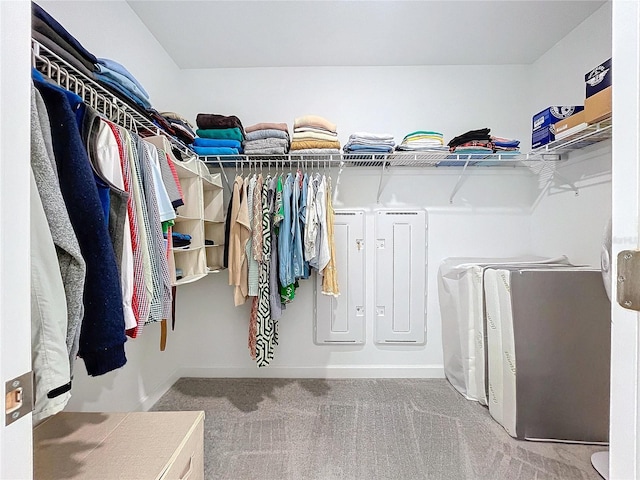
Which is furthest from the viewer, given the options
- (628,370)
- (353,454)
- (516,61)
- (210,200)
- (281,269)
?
(516,61)

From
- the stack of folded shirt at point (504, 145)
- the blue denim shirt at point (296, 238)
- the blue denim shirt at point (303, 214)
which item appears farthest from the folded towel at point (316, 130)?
the stack of folded shirt at point (504, 145)

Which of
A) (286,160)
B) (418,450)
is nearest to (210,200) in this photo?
(286,160)

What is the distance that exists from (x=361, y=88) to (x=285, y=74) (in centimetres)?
59

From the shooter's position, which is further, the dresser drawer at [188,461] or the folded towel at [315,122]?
the folded towel at [315,122]

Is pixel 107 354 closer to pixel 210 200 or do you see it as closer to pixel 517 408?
pixel 210 200

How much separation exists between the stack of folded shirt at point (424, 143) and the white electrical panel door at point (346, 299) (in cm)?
62

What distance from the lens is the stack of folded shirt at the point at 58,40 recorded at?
0.92m

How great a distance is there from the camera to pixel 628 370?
0.46m

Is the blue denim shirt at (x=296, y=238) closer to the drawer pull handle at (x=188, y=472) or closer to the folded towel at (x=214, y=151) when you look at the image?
the folded towel at (x=214, y=151)

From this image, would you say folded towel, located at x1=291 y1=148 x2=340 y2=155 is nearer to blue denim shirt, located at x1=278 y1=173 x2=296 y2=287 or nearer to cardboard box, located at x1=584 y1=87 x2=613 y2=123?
blue denim shirt, located at x1=278 y1=173 x2=296 y2=287

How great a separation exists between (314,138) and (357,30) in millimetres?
724

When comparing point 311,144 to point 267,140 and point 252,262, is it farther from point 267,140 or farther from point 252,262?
point 252,262

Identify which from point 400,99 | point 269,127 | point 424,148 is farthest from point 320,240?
point 400,99

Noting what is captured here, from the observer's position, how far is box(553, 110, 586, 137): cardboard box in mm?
1731
